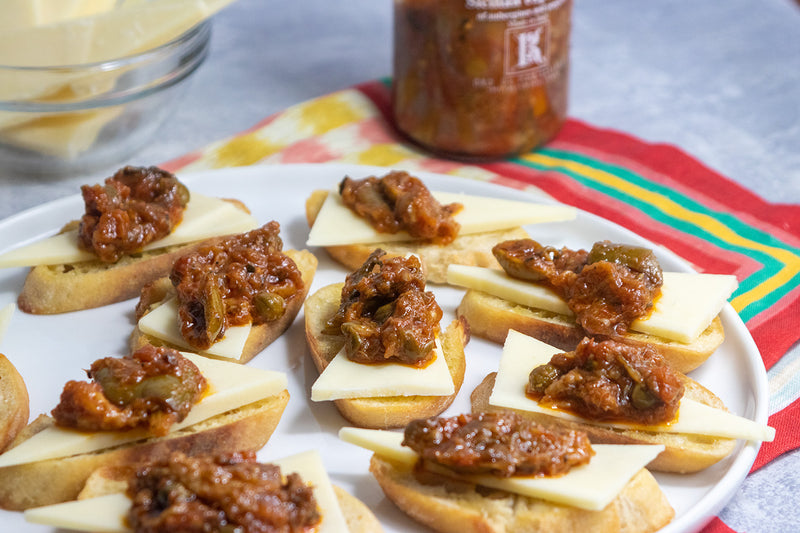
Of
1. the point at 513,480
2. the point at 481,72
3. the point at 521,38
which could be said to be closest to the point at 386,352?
the point at 513,480

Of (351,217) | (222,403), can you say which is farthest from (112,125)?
(222,403)

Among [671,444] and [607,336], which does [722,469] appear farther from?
[607,336]

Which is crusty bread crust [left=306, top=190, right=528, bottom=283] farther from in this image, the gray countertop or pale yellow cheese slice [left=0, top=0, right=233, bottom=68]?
the gray countertop

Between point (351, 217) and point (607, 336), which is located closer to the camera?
point (607, 336)

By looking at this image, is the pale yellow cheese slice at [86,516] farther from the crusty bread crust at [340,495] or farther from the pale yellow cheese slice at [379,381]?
the pale yellow cheese slice at [379,381]

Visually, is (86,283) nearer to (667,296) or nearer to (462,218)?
(462,218)
